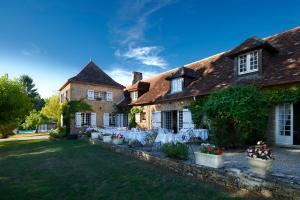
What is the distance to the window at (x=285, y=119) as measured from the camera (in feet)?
31.7

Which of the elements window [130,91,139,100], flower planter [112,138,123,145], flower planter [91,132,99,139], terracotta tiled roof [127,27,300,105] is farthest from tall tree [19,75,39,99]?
flower planter [112,138,123,145]

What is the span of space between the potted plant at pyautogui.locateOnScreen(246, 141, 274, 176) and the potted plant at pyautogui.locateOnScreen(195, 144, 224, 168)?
0.82m

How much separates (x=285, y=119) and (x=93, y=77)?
59.6ft

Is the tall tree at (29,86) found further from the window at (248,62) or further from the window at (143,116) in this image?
the window at (248,62)

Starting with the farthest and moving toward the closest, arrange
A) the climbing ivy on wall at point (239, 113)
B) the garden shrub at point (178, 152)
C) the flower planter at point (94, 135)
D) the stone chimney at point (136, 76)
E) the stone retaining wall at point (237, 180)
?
the stone chimney at point (136, 76) → the flower planter at point (94, 135) → the climbing ivy on wall at point (239, 113) → the garden shrub at point (178, 152) → the stone retaining wall at point (237, 180)

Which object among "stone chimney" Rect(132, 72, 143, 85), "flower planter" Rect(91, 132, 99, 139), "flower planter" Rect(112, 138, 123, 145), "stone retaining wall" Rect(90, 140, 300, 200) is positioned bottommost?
"flower planter" Rect(91, 132, 99, 139)

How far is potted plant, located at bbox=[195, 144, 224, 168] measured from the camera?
568cm

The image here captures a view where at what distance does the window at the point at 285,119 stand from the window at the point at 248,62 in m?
2.65

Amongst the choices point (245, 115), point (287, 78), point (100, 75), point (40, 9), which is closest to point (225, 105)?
point (245, 115)

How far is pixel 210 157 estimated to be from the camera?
228 inches

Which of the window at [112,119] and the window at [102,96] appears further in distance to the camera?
the window at [112,119]

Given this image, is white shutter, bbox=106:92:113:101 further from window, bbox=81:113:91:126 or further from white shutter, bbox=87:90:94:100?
window, bbox=81:113:91:126

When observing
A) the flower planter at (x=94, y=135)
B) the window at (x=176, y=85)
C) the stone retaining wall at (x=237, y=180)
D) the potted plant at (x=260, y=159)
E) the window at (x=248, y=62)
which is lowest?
the flower planter at (x=94, y=135)

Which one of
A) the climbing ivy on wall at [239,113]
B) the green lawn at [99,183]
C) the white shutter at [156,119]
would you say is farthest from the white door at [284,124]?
the white shutter at [156,119]
